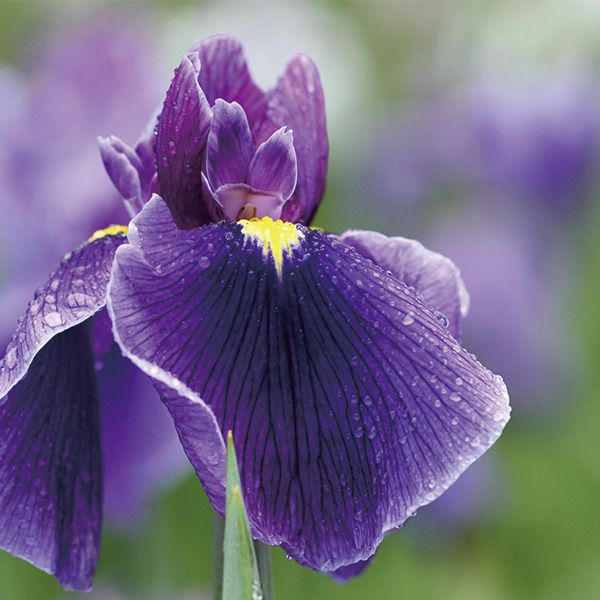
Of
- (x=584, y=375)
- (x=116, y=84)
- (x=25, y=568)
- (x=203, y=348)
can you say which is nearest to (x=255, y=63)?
(x=116, y=84)

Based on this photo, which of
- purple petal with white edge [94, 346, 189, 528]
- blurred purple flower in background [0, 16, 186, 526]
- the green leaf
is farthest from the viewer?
blurred purple flower in background [0, 16, 186, 526]

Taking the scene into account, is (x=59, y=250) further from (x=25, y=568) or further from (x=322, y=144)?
(x=322, y=144)

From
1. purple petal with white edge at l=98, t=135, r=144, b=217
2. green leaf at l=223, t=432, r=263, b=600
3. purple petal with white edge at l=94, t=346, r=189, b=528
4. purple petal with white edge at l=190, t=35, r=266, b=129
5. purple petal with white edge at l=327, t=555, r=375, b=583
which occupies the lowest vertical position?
purple petal with white edge at l=94, t=346, r=189, b=528

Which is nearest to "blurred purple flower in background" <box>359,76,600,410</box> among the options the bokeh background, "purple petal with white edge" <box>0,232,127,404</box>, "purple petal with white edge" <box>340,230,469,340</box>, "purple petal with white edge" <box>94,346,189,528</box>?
→ the bokeh background

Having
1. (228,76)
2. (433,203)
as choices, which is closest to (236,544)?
(228,76)

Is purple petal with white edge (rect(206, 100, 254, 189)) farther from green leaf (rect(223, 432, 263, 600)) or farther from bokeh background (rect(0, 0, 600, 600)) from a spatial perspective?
bokeh background (rect(0, 0, 600, 600))

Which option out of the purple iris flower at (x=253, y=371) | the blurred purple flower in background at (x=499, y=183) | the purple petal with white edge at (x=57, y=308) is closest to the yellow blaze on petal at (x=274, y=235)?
the purple iris flower at (x=253, y=371)

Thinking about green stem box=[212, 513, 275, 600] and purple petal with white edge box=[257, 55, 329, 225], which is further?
purple petal with white edge box=[257, 55, 329, 225]
